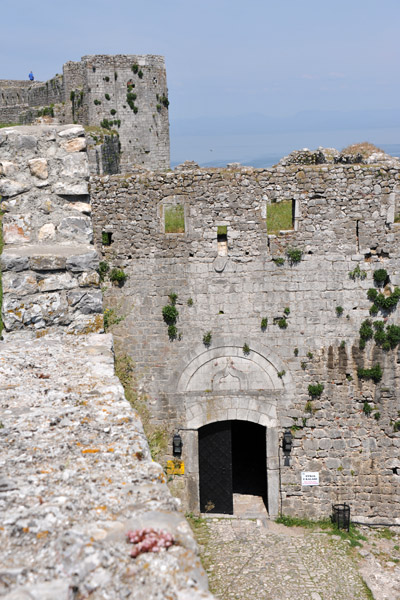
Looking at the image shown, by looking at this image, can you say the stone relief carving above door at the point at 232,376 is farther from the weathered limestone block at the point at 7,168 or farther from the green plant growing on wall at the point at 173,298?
the weathered limestone block at the point at 7,168

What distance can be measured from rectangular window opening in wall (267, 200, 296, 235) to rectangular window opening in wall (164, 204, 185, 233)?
63.1 inches

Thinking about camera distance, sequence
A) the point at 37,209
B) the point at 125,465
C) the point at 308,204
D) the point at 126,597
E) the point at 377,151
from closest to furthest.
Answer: the point at 126,597 → the point at 125,465 → the point at 37,209 → the point at 308,204 → the point at 377,151

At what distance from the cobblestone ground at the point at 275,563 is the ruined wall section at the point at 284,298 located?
783mm

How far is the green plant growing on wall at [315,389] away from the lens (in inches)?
444

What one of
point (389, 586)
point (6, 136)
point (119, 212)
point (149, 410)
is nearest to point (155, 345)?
point (149, 410)

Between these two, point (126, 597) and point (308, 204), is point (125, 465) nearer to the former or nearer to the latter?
point (126, 597)

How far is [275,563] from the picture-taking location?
33.5 feet

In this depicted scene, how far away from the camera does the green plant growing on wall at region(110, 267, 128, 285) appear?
36.7ft

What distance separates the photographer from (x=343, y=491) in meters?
11.5

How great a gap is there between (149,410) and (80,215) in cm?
642

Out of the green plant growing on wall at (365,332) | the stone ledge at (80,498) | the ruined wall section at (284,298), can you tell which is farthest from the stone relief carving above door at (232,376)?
the stone ledge at (80,498)

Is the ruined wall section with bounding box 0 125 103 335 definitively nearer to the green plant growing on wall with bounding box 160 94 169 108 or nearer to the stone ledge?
the stone ledge

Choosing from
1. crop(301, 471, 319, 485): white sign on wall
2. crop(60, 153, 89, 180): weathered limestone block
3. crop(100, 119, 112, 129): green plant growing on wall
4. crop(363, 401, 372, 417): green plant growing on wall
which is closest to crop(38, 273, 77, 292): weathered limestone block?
crop(60, 153, 89, 180): weathered limestone block

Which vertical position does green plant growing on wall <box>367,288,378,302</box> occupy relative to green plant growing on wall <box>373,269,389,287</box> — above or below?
below
